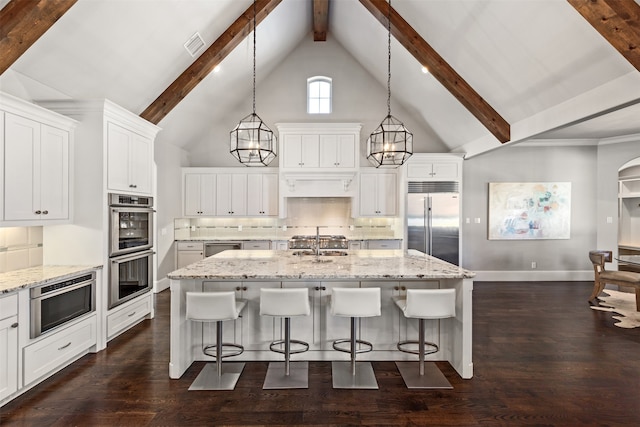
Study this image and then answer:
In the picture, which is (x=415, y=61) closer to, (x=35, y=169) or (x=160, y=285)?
(x=35, y=169)

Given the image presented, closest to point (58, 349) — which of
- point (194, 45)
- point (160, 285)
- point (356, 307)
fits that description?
point (356, 307)

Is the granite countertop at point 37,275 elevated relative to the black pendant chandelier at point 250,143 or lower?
lower

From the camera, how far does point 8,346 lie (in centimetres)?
249

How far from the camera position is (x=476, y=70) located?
14.5 feet

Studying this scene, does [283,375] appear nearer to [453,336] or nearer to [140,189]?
[453,336]

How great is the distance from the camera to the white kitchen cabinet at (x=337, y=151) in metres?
6.42

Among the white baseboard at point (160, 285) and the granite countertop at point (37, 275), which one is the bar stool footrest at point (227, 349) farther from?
the white baseboard at point (160, 285)

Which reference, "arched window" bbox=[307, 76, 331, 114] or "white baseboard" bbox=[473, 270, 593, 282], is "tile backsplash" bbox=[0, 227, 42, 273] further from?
"white baseboard" bbox=[473, 270, 593, 282]

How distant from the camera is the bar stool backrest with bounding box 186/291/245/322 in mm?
2744

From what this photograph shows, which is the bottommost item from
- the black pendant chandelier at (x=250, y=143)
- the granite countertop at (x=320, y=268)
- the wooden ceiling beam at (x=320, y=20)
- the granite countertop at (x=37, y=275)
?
the granite countertop at (x=37, y=275)

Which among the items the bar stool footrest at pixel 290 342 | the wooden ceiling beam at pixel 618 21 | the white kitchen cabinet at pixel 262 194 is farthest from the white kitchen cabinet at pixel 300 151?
the wooden ceiling beam at pixel 618 21

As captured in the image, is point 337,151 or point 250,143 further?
point 337,151

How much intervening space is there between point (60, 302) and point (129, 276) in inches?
39.3

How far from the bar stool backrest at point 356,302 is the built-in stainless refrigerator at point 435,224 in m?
3.67
